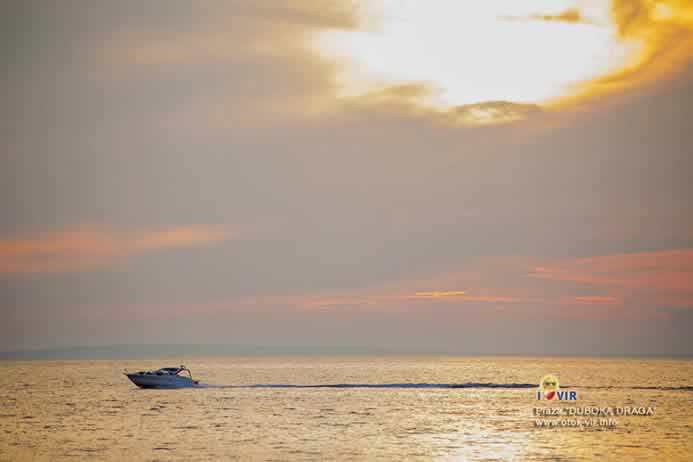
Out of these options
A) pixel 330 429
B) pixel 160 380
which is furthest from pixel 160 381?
pixel 330 429

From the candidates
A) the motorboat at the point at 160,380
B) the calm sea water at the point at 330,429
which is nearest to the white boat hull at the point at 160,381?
the motorboat at the point at 160,380

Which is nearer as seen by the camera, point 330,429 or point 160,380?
point 330,429

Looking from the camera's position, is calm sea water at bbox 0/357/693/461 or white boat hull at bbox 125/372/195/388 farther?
white boat hull at bbox 125/372/195/388

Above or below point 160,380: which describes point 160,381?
below

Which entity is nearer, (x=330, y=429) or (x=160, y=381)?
(x=330, y=429)

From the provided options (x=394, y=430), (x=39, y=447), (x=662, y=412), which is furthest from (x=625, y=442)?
(x=39, y=447)

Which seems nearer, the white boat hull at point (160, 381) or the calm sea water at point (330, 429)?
the calm sea water at point (330, 429)

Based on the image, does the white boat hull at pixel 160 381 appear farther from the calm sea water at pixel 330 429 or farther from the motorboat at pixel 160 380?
the calm sea water at pixel 330 429

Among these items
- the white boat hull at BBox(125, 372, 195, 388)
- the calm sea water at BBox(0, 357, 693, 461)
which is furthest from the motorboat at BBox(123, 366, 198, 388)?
the calm sea water at BBox(0, 357, 693, 461)

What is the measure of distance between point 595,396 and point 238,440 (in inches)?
2775

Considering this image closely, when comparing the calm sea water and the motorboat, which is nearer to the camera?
the calm sea water

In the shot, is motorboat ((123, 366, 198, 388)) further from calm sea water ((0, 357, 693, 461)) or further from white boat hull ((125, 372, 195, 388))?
calm sea water ((0, 357, 693, 461))

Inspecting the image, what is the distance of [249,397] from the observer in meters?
117

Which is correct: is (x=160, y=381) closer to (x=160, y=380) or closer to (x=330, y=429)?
(x=160, y=380)
